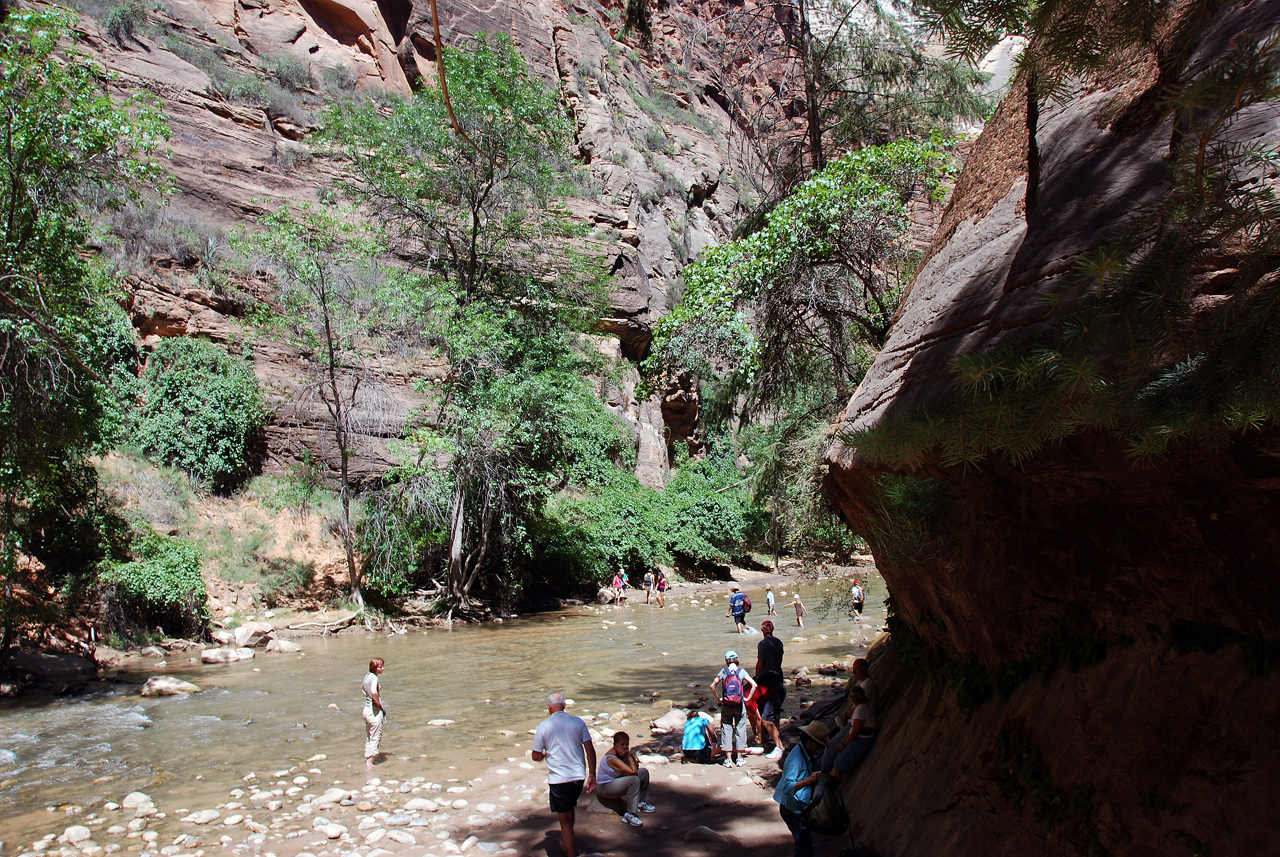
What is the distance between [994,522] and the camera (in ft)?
15.3

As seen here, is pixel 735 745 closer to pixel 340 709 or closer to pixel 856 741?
pixel 856 741

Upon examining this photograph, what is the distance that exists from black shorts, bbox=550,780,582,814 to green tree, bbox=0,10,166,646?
9204 millimetres

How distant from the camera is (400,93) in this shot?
39.5 meters

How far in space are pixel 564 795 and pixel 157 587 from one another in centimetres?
1449

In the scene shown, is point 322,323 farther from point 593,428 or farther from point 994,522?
point 994,522

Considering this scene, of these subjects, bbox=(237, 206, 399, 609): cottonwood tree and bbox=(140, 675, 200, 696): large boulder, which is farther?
bbox=(237, 206, 399, 609): cottonwood tree

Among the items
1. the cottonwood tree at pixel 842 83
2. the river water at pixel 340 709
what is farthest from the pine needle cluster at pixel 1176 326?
the cottonwood tree at pixel 842 83

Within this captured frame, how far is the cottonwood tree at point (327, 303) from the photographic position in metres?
19.6

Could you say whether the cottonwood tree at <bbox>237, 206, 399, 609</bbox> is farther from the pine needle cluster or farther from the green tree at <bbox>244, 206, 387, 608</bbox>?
the pine needle cluster

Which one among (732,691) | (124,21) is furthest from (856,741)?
(124,21)

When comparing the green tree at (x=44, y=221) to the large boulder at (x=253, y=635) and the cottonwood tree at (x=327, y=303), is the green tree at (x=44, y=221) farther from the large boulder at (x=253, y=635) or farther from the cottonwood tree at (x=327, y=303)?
the cottonwood tree at (x=327, y=303)

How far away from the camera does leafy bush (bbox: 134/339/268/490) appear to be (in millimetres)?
22281

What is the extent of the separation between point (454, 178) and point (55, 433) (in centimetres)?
1360

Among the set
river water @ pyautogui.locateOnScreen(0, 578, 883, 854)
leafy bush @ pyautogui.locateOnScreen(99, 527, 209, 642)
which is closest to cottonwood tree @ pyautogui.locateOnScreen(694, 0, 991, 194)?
river water @ pyautogui.locateOnScreen(0, 578, 883, 854)
